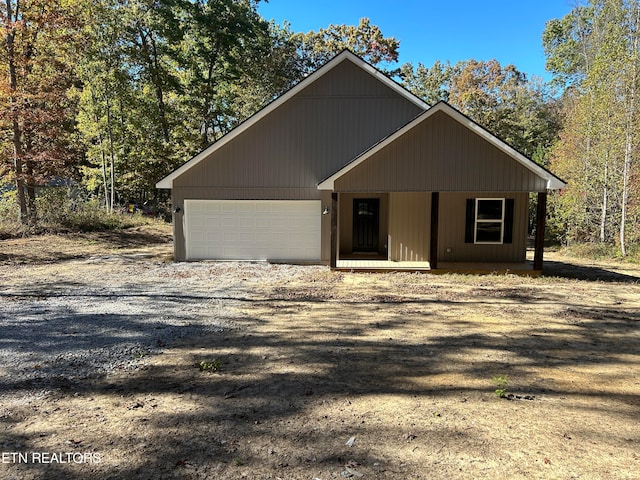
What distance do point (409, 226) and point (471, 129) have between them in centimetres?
323

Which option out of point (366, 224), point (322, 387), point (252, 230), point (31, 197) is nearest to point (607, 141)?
point (366, 224)

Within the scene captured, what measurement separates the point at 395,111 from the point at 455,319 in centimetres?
847

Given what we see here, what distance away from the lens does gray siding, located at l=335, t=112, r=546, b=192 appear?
36.7 feet

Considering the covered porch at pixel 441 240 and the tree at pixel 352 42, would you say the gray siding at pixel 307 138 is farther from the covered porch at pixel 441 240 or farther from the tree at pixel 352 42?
the tree at pixel 352 42

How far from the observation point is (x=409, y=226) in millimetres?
12703

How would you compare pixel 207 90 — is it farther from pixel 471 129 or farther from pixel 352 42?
pixel 471 129

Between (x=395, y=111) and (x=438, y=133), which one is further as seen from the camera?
(x=395, y=111)

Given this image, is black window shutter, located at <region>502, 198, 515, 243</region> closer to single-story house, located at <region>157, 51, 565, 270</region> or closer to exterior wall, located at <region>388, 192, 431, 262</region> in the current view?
single-story house, located at <region>157, 51, 565, 270</region>

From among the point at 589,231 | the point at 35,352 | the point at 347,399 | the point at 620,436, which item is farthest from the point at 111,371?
the point at 589,231

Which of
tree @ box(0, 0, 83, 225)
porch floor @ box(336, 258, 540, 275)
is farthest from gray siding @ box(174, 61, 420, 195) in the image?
tree @ box(0, 0, 83, 225)

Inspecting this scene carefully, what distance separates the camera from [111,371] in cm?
458

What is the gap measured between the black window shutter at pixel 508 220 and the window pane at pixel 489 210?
167 millimetres

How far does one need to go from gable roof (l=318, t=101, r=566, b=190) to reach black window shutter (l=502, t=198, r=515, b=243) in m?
1.55

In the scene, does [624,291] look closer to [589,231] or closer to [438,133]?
[438,133]
